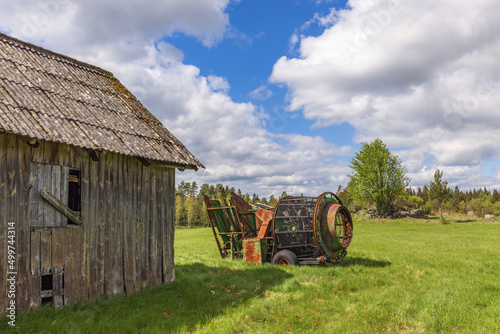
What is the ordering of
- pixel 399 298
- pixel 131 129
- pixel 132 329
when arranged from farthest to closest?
pixel 131 129 < pixel 399 298 < pixel 132 329

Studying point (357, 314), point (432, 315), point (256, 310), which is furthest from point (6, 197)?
point (432, 315)

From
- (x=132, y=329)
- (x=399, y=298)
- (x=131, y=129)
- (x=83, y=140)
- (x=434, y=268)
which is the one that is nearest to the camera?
(x=132, y=329)

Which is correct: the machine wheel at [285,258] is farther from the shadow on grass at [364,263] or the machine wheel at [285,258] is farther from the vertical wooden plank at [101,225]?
the vertical wooden plank at [101,225]

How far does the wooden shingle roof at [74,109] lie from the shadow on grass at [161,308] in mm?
3260

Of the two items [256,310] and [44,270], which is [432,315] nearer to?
[256,310]

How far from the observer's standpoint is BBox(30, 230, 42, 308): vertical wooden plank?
6.57 metres

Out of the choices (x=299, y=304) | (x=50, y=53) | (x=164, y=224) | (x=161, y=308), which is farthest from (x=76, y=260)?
(x=50, y=53)

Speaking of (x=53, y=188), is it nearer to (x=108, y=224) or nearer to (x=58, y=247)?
(x=58, y=247)

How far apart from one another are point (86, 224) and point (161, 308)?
8.13ft

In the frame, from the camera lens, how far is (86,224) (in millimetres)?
7602

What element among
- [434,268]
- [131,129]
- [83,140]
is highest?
[131,129]

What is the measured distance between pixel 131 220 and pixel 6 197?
2902 millimetres

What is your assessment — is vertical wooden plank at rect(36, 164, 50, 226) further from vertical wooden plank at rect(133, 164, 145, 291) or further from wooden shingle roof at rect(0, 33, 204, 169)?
vertical wooden plank at rect(133, 164, 145, 291)

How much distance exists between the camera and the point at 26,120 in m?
6.62
